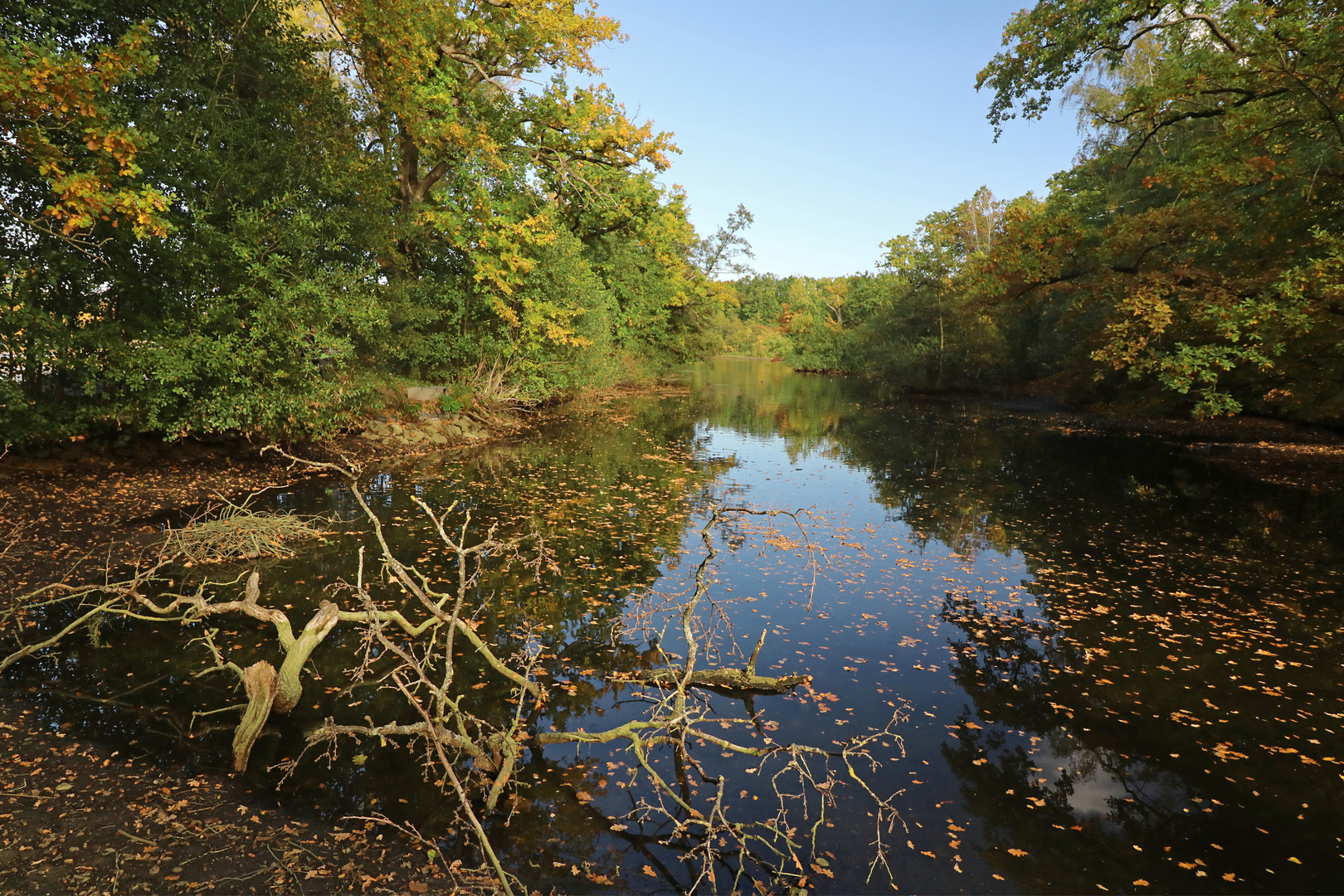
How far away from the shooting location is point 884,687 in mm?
7355

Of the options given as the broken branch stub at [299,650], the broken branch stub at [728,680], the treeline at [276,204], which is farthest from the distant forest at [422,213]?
the broken branch stub at [728,680]

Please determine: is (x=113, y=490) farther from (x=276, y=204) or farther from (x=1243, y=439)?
(x=1243, y=439)

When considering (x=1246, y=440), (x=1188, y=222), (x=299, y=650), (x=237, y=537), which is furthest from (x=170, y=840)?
(x=1246, y=440)

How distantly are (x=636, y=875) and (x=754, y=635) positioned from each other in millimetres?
4213

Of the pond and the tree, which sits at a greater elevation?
the tree

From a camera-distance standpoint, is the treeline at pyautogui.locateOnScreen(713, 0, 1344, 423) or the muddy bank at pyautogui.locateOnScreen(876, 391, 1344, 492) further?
the muddy bank at pyautogui.locateOnScreen(876, 391, 1344, 492)

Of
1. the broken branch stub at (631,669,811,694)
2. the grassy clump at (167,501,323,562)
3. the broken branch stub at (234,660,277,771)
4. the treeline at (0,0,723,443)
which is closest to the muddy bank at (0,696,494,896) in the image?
the broken branch stub at (234,660,277,771)

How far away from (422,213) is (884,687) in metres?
18.1

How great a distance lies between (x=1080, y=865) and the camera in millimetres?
4855

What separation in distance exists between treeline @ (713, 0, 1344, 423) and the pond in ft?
23.6

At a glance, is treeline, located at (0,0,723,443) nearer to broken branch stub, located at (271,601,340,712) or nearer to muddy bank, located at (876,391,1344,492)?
broken branch stub, located at (271,601,340,712)

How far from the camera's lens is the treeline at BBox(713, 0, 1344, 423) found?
627 inches

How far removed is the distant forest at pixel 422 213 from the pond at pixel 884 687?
12.8ft

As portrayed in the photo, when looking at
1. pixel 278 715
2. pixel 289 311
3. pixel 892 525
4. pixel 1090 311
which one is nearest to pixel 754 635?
pixel 278 715
